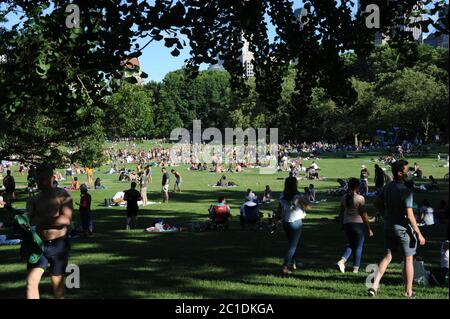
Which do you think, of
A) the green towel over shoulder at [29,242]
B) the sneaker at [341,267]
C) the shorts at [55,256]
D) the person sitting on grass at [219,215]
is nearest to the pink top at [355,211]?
the sneaker at [341,267]

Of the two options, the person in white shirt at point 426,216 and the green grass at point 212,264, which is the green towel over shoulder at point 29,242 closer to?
the green grass at point 212,264

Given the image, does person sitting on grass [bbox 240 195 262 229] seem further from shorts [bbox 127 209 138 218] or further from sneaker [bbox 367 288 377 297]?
A: sneaker [bbox 367 288 377 297]

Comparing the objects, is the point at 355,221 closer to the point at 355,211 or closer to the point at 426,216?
the point at 355,211

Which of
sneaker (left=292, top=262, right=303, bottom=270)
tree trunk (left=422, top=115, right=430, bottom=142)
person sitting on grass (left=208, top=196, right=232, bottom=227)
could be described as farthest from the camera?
tree trunk (left=422, top=115, right=430, bottom=142)

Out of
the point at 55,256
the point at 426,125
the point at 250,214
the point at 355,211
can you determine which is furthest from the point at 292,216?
the point at 426,125

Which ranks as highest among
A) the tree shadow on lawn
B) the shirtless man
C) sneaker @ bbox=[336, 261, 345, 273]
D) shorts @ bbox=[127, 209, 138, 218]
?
the shirtless man

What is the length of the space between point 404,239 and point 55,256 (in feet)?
14.7

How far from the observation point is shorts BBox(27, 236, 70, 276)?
6.62m

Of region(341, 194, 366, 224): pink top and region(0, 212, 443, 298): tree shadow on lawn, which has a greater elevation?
region(341, 194, 366, 224): pink top

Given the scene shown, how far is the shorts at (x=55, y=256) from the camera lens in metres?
6.62

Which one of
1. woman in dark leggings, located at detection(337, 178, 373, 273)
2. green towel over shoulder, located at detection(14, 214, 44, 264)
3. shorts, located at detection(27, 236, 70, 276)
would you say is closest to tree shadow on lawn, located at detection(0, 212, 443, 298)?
woman in dark leggings, located at detection(337, 178, 373, 273)

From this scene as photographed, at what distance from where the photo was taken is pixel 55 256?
6.72 m
